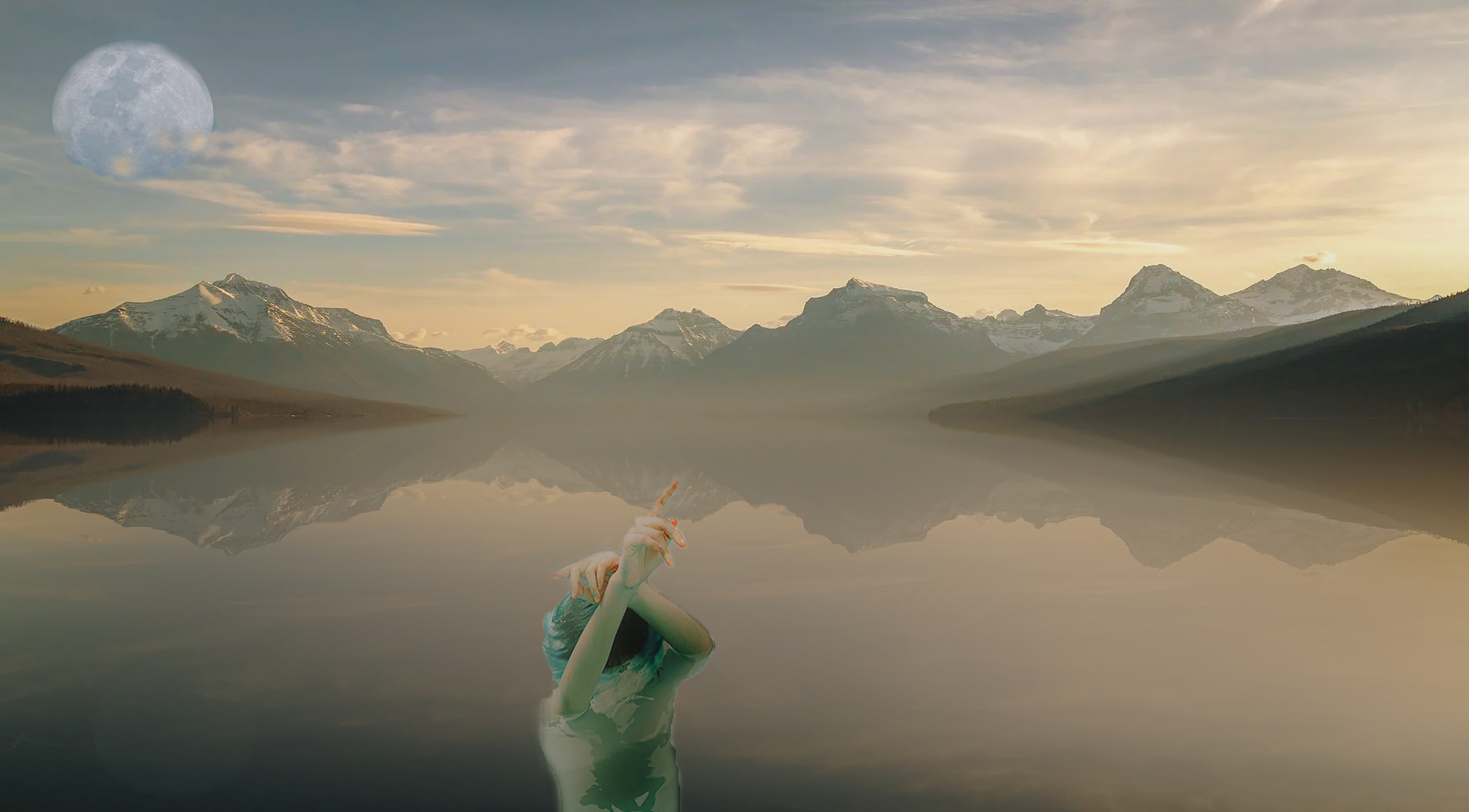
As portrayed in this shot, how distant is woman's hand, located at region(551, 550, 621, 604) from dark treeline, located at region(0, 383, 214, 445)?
13851 cm

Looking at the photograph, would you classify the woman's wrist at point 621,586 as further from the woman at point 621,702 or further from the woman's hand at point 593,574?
the woman at point 621,702

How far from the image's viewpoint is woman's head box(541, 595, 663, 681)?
314 inches

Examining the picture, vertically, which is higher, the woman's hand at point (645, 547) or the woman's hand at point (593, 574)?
the woman's hand at point (645, 547)

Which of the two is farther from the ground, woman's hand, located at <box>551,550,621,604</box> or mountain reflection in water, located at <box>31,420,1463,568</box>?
woman's hand, located at <box>551,550,621,604</box>

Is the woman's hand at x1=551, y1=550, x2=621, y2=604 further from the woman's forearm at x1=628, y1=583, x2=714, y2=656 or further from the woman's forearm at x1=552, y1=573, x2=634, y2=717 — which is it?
the woman's forearm at x1=628, y1=583, x2=714, y2=656

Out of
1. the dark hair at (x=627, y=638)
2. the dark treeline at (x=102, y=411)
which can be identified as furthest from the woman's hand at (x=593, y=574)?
the dark treeline at (x=102, y=411)

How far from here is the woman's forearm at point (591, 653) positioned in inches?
283

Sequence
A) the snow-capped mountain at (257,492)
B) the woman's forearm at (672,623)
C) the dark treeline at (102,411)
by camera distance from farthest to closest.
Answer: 1. the dark treeline at (102,411)
2. the snow-capped mountain at (257,492)
3. the woman's forearm at (672,623)

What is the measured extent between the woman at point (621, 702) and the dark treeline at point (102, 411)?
451ft

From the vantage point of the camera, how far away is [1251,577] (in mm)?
25172

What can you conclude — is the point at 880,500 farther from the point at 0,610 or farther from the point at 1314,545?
the point at 0,610

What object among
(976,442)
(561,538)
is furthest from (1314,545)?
(976,442)

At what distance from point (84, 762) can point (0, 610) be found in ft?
39.2

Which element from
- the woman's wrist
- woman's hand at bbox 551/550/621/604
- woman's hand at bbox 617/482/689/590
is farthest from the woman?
woman's hand at bbox 617/482/689/590
